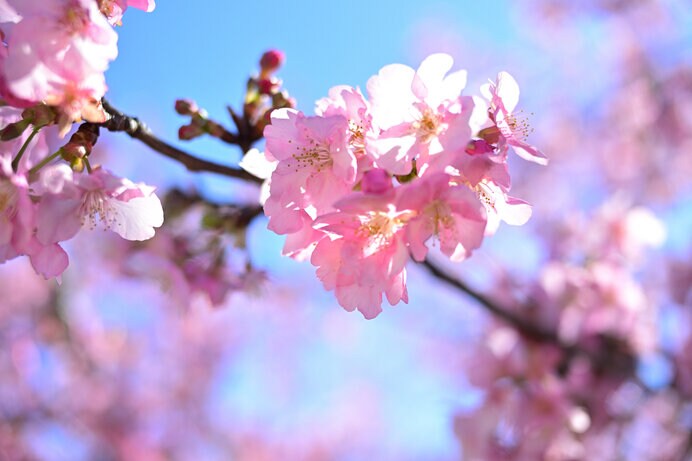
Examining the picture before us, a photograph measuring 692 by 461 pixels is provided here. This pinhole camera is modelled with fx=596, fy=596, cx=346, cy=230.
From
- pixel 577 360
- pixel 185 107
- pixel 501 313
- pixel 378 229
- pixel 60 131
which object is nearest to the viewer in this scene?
pixel 60 131

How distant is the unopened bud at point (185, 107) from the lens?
137cm

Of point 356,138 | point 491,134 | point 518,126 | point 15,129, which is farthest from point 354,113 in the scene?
point 15,129

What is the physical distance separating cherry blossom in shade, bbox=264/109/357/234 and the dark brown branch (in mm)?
527

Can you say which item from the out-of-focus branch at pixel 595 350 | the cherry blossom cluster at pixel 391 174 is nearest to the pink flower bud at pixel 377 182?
the cherry blossom cluster at pixel 391 174

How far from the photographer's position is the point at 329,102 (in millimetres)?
1139

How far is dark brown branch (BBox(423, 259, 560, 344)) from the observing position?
1670mm

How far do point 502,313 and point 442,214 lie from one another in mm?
1139

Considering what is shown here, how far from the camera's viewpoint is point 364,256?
43.4 inches

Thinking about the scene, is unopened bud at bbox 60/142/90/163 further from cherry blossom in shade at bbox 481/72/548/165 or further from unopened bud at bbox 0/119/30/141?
cherry blossom in shade at bbox 481/72/548/165

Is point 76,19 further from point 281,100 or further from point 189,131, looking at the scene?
point 281,100

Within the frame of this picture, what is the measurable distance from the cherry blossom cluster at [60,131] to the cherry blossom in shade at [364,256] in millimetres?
383

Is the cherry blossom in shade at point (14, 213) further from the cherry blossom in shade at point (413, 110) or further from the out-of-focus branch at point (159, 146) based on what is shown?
the cherry blossom in shade at point (413, 110)

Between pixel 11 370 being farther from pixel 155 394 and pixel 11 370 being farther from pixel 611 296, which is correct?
pixel 611 296

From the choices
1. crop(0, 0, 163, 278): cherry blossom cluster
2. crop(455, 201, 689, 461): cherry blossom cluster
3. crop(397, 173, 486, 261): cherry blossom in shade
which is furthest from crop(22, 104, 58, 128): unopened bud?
crop(455, 201, 689, 461): cherry blossom cluster
